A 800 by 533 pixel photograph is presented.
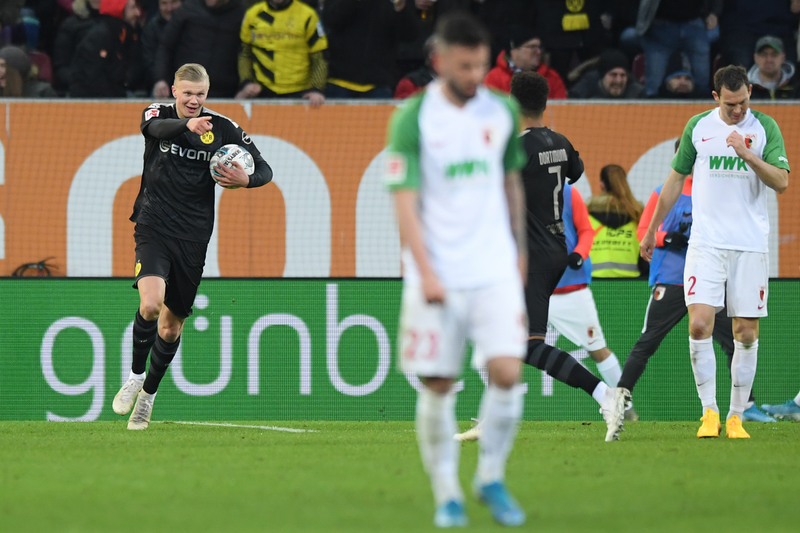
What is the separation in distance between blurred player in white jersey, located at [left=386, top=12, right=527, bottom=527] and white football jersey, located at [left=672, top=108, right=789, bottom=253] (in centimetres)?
395

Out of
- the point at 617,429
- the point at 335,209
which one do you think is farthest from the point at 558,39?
the point at 617,429

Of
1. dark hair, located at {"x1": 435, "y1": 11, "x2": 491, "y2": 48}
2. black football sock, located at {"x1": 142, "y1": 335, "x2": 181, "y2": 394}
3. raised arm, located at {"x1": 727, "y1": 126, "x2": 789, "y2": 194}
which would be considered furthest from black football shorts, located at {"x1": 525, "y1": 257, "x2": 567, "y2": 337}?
dark hair, located at {"x1": 435, "y1": 11, "x2": 491, "y2": 48}

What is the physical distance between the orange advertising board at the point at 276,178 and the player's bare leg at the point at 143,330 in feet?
14.1

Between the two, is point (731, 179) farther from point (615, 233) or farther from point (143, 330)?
point (143, 330)

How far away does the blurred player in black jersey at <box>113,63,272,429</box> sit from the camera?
29.0ft

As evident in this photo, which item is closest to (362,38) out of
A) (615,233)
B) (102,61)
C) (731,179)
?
(102,61)

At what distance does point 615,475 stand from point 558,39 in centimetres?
903

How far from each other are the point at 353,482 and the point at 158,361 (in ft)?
12.3

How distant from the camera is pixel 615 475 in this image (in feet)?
20.3

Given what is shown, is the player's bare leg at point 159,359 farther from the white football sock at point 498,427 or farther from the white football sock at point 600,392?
Result: the white football sock at point 498,427

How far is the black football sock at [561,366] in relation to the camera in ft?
26.2

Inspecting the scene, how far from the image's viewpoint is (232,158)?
8852 millimetres

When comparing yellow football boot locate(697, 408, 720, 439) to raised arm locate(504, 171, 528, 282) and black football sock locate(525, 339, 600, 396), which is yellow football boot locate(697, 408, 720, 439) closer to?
black football sock locate(525, 339, 600, 396)

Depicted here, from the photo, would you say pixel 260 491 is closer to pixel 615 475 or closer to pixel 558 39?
pixel 615 475
